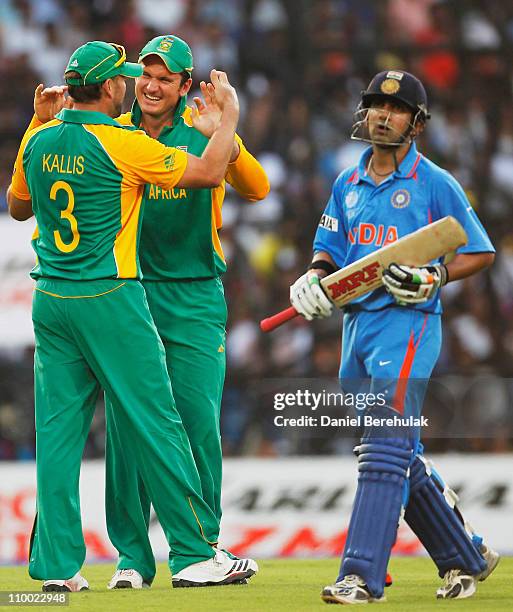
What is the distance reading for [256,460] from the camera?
8.84m

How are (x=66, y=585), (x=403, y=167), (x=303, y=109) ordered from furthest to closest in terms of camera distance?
(x=303, y=109), (x=403, y=167), (x=66, y=585)

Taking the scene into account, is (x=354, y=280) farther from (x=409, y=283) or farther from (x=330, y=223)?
(x=330, y=223)

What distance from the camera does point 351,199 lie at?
5473mm

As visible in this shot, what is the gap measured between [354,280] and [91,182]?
105 centimetres

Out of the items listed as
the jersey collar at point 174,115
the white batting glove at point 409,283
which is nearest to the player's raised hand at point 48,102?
the jersey collar at point 174,115

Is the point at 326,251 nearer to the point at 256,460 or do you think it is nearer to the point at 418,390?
the point at 418,390

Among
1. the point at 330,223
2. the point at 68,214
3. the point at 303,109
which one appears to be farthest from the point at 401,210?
the point at 303,109

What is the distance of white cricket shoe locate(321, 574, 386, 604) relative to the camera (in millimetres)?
4801

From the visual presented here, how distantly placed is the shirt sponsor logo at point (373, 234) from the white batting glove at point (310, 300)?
30cm

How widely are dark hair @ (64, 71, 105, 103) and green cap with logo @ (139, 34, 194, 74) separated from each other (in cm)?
63

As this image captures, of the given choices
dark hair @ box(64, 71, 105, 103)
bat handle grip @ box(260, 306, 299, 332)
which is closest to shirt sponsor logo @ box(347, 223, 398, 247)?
bat handle grip @ box(260, 306, 299, 332)

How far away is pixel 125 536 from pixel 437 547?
1.29m

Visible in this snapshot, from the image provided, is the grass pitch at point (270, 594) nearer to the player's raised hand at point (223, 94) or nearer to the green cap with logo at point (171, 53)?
the player's raised hand at point (223, 94)

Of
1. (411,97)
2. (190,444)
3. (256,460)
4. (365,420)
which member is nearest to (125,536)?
(190,444)
